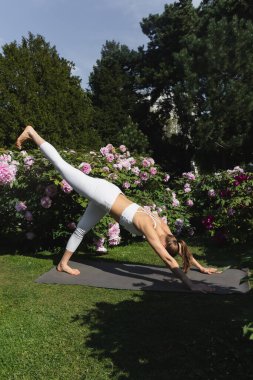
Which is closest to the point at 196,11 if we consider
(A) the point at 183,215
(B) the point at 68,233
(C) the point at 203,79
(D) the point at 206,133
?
(C) the point at 203,79

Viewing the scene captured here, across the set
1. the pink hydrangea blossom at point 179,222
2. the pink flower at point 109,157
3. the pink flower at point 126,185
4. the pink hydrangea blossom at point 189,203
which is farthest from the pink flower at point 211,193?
the pink flower at point 109,157

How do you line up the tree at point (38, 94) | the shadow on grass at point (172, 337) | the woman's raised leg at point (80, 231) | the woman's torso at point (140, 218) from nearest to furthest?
the shadow on grass at point (172, 337), the woman's torso at point (140, 218), the woman's raised leg at point (80, 231), the tree at point (38, 94)

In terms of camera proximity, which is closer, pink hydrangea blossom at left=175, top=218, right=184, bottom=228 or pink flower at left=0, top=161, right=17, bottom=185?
pink flower at left=0, top=161, right=17, bottom=185

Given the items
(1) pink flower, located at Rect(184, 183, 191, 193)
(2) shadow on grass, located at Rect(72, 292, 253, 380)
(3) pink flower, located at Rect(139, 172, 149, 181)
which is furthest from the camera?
(1) pink flower, located at Rect(184, 183, 191, 193)

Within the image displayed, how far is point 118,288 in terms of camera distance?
4977 millimetres

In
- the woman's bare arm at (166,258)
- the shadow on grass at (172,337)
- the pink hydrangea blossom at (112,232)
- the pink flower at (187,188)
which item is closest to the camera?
the shadow on grass at (172,337)

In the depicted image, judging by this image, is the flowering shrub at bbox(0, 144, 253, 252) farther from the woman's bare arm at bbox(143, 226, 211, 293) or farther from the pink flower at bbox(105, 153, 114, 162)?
the woman's bare arm at bbox(143, 226, 211, 293)

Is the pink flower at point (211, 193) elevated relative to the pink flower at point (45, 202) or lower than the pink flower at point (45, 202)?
elevated

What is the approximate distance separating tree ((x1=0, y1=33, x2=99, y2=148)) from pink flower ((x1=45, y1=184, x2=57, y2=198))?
23.9 feet

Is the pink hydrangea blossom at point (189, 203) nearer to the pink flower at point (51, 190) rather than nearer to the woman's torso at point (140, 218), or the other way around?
the pink flower at point (51, 190)

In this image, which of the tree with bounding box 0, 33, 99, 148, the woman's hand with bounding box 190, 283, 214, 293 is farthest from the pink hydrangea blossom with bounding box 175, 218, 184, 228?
the tree with bounding box 0, 33, 99, 148

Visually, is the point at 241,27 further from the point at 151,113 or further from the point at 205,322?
the point at 205,322

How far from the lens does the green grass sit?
312 cm

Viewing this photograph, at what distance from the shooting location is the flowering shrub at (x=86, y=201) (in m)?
6.62
